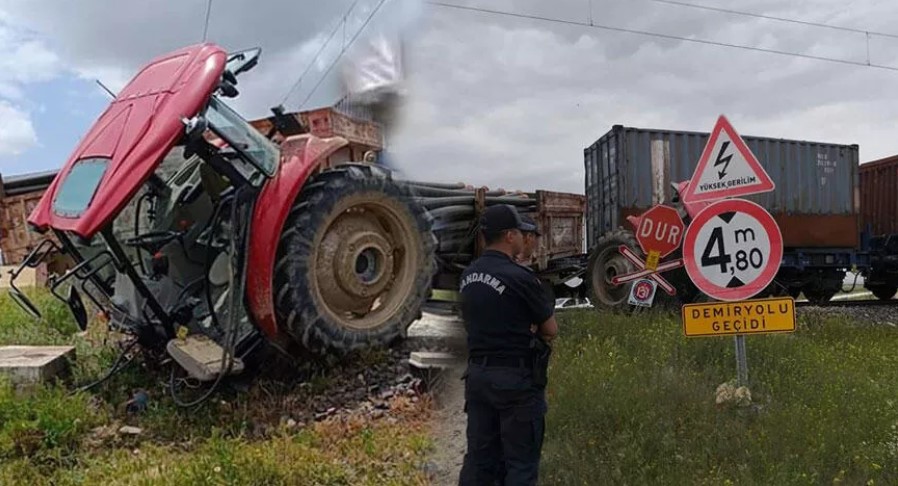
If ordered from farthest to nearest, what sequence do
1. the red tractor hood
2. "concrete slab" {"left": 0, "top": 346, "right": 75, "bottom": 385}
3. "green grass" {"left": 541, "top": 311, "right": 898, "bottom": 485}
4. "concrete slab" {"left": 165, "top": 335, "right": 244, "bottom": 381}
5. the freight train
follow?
the freight train, "concrete slab" {"left": 0, "top": 346, "right": 75, "bottom": 385}, "concrete slab" {"left": 165, "top": 335, "right": 244, "bottom": 381}, the red tractor hood, "green grass" {"left": 541, "top": 311, "right": 898, "bottom": 485}

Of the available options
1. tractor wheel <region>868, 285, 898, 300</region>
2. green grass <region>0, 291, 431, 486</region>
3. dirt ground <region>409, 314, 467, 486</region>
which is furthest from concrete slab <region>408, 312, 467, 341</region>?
tractor wheel <region>868, 285, 898, 300</region>

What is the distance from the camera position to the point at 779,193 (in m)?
12.1

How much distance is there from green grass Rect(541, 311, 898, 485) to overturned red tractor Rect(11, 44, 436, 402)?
143 cm

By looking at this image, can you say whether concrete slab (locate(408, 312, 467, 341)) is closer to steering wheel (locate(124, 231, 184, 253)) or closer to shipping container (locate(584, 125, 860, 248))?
steering wheel (locate(124, 231, 184, 253))

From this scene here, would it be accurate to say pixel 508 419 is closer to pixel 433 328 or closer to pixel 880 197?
pixel 433 328

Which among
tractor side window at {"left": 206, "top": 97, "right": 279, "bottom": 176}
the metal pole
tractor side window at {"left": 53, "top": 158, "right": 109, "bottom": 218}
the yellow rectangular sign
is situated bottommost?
the metal pole

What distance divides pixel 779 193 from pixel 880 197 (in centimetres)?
405

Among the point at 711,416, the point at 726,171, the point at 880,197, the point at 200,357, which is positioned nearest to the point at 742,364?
the point at 711,416

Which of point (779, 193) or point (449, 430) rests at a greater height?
point (779, 193)

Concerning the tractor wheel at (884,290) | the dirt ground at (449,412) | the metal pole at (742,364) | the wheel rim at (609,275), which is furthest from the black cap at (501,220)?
the tractor wheel at (884,290)

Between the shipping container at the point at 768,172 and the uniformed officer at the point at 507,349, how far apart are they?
308 inches

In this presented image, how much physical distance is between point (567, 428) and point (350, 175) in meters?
2.09

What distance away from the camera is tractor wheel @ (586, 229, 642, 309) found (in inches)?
369

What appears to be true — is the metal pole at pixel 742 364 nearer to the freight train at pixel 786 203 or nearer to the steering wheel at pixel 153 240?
the steering wheel at pixel 153 240
